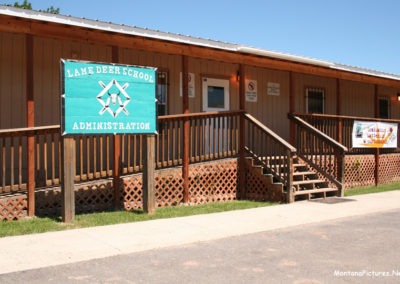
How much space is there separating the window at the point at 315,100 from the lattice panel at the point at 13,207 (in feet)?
34.5

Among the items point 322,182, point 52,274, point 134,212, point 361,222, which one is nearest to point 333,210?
point 361,222

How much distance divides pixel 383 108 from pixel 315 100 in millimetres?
4523

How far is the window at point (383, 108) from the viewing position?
18750 millimetres

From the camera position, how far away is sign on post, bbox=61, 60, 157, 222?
791cm

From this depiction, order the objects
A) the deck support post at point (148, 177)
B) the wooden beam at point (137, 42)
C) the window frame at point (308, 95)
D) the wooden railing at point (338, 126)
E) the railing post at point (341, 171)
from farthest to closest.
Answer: the window frame at point (308, 95) < the wooden railing at point (338, 126) < the railing post at point (341, 171) < the deck support post at point (148, 177) < the wooden beam at point (137, 42)

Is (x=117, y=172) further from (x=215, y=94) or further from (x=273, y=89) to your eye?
(x=273, y=89)

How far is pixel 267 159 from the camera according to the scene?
11.6m

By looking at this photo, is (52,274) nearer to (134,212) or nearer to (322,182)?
(134,212)

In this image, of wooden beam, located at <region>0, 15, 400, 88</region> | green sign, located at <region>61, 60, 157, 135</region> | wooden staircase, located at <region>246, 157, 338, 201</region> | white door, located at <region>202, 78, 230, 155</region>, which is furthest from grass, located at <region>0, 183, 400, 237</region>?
wooden beam, located at <region>0, 15, 400, 88</region>

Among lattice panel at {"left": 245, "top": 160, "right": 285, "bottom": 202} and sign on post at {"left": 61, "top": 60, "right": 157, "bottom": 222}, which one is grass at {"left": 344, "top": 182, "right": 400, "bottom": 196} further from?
sign on post at {"left": 61, "top": 60, "right": 157, "bottom": 222}

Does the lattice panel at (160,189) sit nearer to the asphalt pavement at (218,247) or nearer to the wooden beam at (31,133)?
the asphalt pavement at (218,247)

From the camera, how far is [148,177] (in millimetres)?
8930

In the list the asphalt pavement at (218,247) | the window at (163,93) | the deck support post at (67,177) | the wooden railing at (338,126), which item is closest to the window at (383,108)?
the wooden railing at (338,126)

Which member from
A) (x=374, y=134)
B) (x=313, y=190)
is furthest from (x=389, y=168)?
(x=313, y=190)
